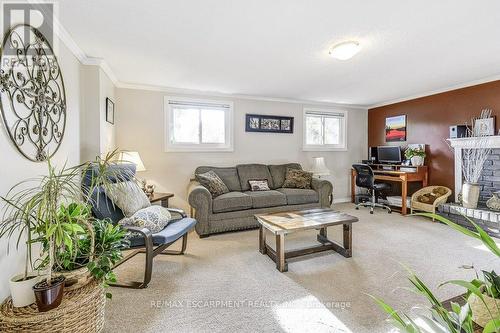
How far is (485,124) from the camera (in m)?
3.67

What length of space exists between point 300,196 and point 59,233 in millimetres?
3290

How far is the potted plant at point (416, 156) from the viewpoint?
4.48m

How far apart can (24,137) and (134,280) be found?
1434mm

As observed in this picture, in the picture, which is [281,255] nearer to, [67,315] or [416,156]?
[67,315]

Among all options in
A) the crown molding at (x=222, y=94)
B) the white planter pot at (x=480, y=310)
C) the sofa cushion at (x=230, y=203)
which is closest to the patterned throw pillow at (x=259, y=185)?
the sofa cushion at (x=230, y=203)

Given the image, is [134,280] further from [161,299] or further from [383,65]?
[383,65]

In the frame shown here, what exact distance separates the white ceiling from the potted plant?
123 cm

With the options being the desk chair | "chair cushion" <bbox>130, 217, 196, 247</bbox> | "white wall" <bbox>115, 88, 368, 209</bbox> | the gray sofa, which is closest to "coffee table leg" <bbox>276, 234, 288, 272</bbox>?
"chair cushion" <bbox>130, 217, 196, 247</bbox>

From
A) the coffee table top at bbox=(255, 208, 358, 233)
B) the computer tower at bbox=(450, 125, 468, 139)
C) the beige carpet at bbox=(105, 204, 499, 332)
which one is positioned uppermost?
the computer tower at bbox=(450, 125, 468, 139)

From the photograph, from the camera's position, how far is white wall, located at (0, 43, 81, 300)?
4.92ft

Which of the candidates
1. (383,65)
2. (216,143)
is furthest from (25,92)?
(383,65)

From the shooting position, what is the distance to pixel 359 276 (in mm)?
2197

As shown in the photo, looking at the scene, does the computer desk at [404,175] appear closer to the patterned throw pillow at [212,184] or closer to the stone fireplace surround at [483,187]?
the stone fireplace surround at [483,187]

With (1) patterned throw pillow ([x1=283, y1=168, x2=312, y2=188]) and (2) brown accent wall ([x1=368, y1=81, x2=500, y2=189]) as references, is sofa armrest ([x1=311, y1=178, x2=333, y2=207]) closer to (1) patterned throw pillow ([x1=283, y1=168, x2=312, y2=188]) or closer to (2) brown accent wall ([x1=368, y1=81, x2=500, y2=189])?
(1) patterned throw pillow ([x1=283, y1=168, x2=312, y2=188])
